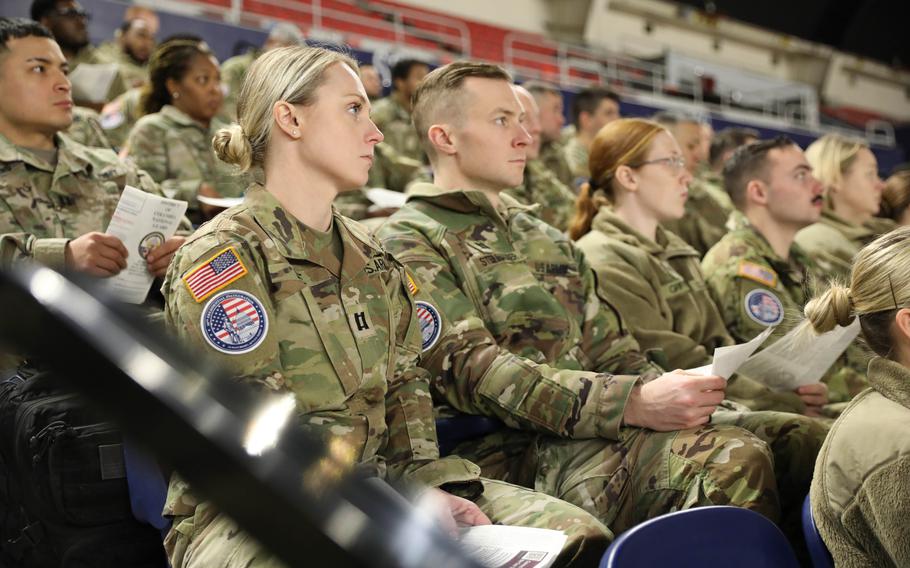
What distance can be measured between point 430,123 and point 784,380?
1.01 m

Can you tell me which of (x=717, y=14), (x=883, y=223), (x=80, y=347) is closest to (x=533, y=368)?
(x=80, y=347)

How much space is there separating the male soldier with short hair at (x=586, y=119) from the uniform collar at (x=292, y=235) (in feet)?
Result: 10.9

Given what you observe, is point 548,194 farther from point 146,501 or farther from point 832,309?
point 146,501

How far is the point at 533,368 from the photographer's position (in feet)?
5.74

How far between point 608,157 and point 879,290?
120 centimetres

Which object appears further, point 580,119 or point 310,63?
point 580,119

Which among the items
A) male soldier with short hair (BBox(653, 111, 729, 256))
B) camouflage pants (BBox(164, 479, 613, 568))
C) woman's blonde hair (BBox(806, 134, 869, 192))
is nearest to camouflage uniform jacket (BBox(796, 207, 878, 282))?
woman's blonde hair (BBox(806, 134, 869, 192))

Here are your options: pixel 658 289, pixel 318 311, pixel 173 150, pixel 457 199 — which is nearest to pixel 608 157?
pixel 658 289

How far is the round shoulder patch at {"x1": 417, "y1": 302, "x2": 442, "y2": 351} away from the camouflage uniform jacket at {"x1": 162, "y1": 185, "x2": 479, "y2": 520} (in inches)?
6.8

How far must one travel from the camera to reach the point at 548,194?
4102 mm

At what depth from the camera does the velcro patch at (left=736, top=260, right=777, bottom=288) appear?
261 cm

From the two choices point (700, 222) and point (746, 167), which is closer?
point (746, 167)

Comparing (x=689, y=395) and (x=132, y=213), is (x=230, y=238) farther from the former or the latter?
(x=689, y=395)

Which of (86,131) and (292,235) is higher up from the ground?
(292,235)
